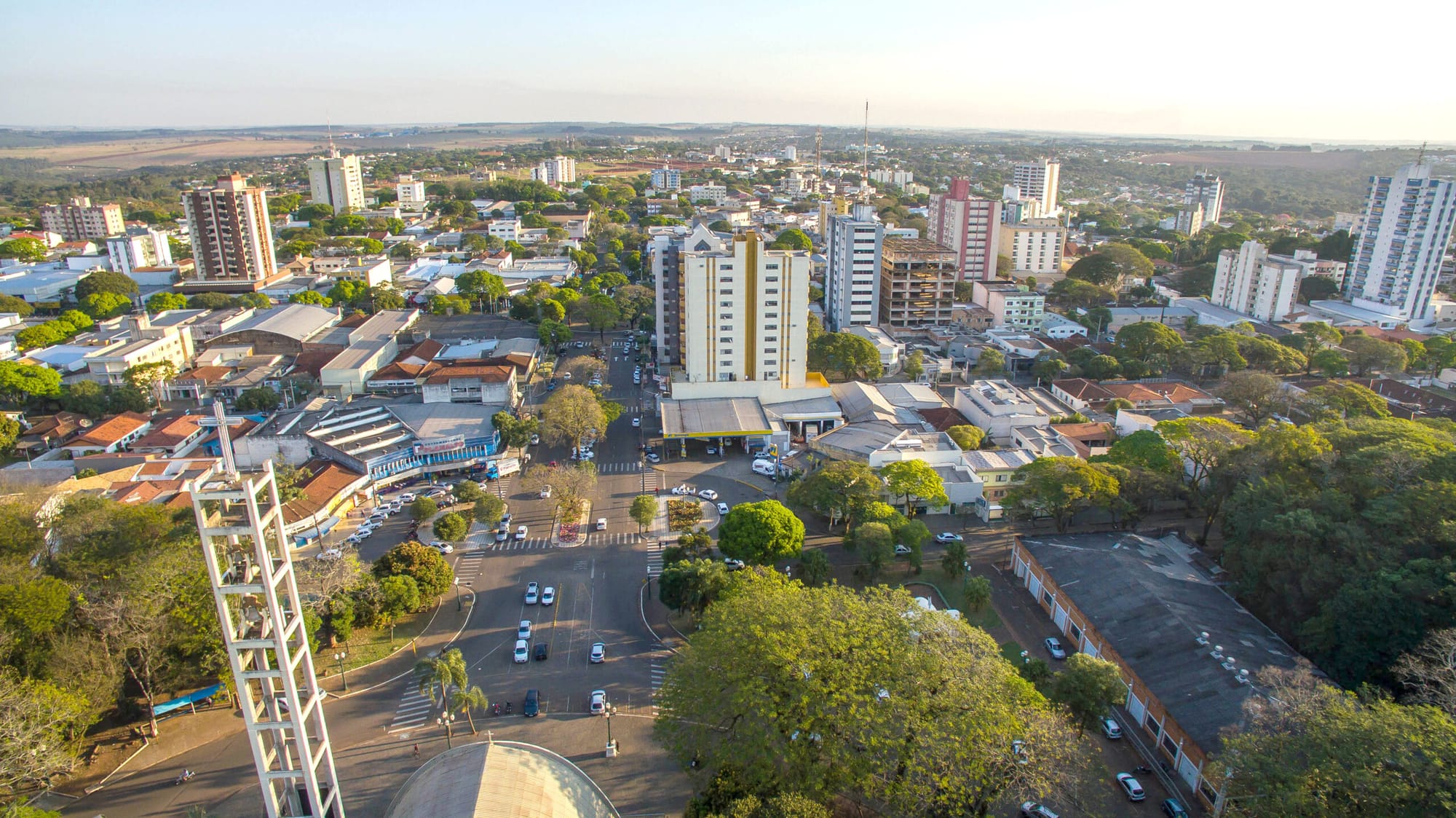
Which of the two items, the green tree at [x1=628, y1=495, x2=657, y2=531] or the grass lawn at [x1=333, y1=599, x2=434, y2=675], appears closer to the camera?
the grass lawn at [x1=333, y1=599, x2=434, y2=675]

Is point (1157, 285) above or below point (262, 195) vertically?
below

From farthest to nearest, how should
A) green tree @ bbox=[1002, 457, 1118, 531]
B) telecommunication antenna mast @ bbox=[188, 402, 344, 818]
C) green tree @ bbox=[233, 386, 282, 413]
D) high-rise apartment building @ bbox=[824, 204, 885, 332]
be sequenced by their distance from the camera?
high-rise apartment building @ bbox=[824, 204, 885, 332] < green tree @ bbox=[233, 386, 282, 413] < green tree @ bbox=[1002, 457, 1118, 531] < telecommunication antenna mast @ bbox=[188, 402, 344, 818]

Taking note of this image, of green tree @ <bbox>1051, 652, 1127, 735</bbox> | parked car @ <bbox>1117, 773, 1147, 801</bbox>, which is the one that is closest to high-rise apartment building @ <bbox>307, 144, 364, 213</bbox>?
green tree @ <bbox>1051, 652, 1127, 735</bbox>

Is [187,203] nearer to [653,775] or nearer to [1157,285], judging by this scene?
[653,775]

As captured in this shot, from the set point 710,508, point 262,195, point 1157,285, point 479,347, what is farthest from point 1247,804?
point 262,195

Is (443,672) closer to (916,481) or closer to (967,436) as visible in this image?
(916,481)

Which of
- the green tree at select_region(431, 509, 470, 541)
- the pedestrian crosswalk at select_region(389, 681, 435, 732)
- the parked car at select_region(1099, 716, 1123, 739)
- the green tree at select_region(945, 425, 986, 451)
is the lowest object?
the pedestrian crosswalk at select_region(389, 681, 435, 732)

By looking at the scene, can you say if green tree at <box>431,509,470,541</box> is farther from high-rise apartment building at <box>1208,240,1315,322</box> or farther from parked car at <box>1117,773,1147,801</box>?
high-rise apartment building at <box>1208,240,1315,322</box>

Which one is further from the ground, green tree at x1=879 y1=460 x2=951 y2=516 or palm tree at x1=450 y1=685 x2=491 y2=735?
green tree at x1=879 y1=460 x2=951 y2=516
